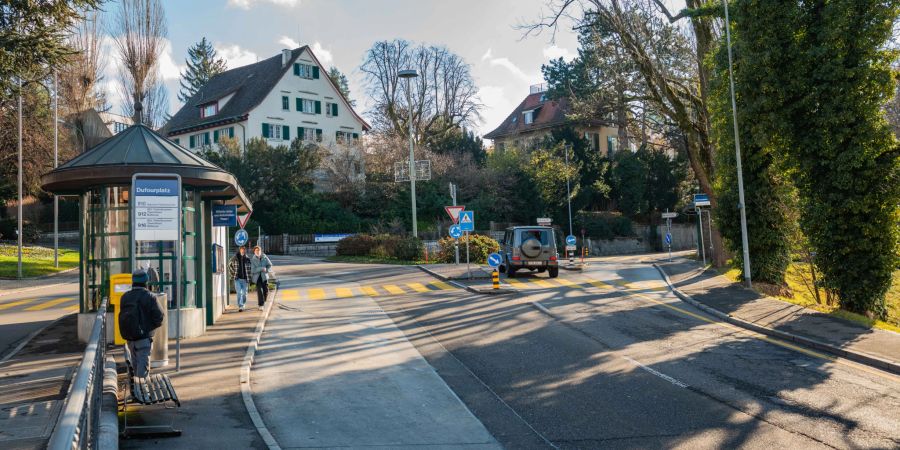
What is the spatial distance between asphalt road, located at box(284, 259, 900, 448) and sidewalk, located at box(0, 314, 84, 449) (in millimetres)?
4929

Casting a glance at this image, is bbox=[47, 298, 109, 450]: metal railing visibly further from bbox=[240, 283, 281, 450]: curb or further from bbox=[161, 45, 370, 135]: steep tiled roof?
bbox=[161, 45, 370, 135]: steep tiled roof

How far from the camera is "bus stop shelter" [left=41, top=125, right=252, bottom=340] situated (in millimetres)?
12195

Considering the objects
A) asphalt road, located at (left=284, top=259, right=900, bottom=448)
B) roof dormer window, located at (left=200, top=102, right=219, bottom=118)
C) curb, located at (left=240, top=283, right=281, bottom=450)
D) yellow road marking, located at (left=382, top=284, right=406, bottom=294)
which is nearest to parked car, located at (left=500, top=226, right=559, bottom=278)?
yellow road marking, located at (left=382, top=284, right=406, bottom=294)

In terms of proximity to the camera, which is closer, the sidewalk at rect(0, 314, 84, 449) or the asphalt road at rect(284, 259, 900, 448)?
the sidewalk at rect(0, 314, 84, 449)

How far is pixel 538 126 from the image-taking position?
69.9 meters

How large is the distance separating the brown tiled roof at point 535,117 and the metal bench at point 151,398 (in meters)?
58.9

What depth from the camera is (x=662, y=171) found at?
5822cm

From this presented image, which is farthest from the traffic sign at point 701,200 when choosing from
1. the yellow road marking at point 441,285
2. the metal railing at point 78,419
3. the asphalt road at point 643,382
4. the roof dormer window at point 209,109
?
the roof dormer window at point 209,109

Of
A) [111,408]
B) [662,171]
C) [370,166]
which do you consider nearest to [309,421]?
[111,408]

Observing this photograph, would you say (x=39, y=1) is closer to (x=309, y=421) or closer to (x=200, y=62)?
(x=309, y=421)

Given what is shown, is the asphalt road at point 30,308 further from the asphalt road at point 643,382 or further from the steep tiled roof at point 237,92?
the steep tiled roof at point 237,92

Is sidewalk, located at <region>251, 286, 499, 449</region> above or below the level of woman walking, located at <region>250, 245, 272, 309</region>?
below

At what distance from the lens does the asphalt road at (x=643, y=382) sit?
756cm

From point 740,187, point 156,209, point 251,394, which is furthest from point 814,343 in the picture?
point 156,209
